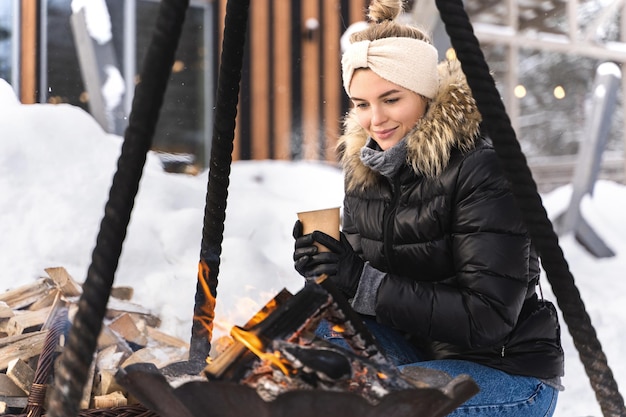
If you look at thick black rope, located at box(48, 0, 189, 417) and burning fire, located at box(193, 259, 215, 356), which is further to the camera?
burning fire, located at box(193, 259, 215, 356)

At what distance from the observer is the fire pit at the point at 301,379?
3.35 feet

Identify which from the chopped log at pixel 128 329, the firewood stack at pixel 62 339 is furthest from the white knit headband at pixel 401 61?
the chopped log at pixel 128 329

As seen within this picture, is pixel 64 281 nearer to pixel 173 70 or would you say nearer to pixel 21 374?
pixel 21 374

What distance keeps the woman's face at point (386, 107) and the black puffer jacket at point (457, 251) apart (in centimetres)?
5

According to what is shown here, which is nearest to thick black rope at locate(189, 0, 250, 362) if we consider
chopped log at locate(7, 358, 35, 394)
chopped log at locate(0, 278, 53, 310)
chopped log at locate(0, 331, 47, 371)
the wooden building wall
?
chopped log at locate(7, 358, 35, 394)

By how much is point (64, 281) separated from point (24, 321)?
319mm

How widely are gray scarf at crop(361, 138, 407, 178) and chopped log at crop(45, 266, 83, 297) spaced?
1.57 m

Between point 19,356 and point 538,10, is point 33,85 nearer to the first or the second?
point 19,356

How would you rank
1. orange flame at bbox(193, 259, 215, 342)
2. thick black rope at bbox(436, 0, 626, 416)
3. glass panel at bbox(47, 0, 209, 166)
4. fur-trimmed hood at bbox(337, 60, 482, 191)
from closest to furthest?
thick black rope at bbox(436, 0, 626, 416) < fur-trimmed hood at bbox(337, 60, 482, 191) < orange flame at bbox(193, 259, 215, 342) < glass panel at bbox(47, 0, 209, 166)

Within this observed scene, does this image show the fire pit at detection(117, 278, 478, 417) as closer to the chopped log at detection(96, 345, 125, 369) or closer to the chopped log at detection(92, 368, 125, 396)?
the chopped log at detection(92, 368, 125, 396)

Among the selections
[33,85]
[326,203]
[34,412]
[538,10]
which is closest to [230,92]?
[34,412]

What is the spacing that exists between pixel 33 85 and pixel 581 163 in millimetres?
3865

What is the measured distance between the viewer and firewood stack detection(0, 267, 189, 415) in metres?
2.00

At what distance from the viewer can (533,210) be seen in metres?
1.13
